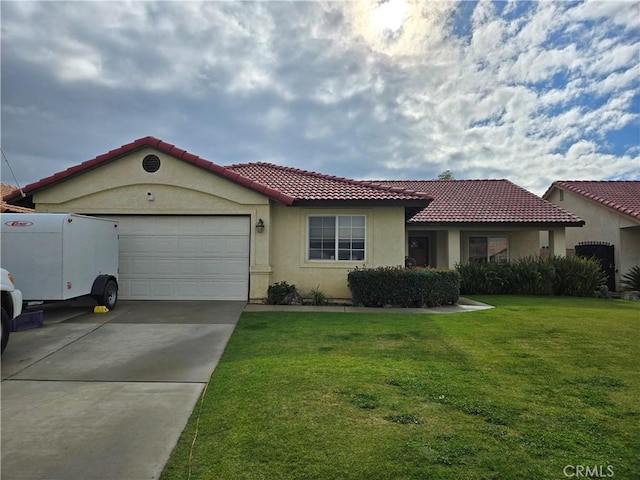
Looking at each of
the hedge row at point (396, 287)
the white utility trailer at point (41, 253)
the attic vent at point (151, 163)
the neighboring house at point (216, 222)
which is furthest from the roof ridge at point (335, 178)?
the white utility trailer at point (41, 253)

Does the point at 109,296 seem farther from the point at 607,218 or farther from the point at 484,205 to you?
the point at 607,218

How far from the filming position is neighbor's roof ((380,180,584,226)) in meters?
17.2

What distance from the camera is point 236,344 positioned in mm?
6828

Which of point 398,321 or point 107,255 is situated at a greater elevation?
point 107,255

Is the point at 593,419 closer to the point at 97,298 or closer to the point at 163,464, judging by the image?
the point at 163,464

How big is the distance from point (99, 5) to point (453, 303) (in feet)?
41.7

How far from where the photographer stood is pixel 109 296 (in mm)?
10031

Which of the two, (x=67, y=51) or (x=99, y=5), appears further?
(x=67, y=51)

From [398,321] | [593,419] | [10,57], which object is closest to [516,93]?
[398,321]

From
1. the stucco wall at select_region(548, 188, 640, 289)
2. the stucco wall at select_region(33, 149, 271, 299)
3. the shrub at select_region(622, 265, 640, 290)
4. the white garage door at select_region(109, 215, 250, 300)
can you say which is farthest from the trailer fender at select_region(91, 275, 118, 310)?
the stucco wall at select_region(548, 188, 640, 289)

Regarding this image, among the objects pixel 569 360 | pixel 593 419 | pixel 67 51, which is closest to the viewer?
pixel 593 419

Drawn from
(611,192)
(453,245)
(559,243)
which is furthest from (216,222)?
(611,192)

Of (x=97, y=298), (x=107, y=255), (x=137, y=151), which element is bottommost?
(x=97, y=298)

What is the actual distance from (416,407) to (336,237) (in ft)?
27.9
